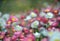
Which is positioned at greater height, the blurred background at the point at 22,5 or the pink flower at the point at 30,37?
the blurred background at the point at 22,5

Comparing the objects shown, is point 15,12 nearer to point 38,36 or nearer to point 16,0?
point 16,0

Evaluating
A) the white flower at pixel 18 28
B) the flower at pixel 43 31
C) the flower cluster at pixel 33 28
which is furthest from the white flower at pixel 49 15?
the white flower at pixel 18 28

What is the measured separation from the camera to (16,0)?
251 cm

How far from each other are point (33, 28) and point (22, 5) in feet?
2.17

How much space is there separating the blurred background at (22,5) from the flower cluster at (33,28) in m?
0.32

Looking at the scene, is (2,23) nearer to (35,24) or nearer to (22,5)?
(35,24)

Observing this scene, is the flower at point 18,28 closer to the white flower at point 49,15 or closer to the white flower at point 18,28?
the white flower at point 18,28

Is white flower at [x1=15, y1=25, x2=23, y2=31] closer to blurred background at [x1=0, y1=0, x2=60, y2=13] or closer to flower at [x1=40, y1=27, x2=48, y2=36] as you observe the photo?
flower at [x1=40, y1=27, x2=48, y2=36]

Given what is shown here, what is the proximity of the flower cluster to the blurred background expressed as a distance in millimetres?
316

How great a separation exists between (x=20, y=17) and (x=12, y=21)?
0.36 meters

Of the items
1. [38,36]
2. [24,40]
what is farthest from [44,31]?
[24,40]

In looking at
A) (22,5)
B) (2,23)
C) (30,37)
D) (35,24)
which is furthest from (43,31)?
(22,5)

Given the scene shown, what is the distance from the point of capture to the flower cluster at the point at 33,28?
5.52 ft

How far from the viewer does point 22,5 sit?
97.3 inches
